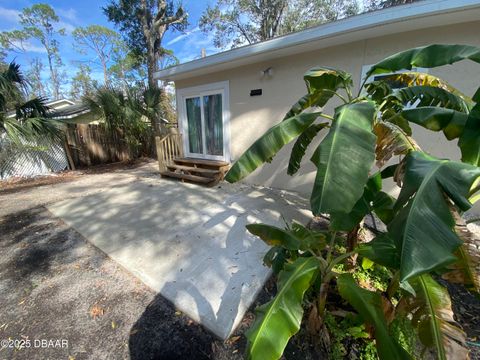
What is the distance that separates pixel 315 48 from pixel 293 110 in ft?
9.69

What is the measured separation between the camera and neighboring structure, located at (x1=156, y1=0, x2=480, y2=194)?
11.2 ft

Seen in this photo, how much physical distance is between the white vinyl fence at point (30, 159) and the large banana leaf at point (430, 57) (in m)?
8.98

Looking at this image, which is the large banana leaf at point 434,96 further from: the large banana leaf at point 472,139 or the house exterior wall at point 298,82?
the house exterior wall at point 298,82

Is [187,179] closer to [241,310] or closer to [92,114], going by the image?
[241,310]

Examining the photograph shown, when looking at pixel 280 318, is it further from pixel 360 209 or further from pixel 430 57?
pixel 430 57

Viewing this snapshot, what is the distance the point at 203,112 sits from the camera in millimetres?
6832

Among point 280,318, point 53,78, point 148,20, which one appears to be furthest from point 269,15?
point 53,78

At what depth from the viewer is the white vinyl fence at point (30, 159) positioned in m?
7.07

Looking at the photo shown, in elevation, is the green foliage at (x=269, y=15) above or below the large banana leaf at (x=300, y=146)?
above

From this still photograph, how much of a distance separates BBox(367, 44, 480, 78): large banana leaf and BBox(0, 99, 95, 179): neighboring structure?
891 centimetres

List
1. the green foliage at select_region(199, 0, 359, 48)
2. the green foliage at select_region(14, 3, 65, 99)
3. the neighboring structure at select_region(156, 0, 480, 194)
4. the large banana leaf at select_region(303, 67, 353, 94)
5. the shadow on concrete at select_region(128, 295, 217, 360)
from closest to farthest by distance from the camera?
the shadow on concrete at select_region(128, 295, 217, 360)
the large banana leaf at select_region(303, 67, 353, 94)
the neighboring structure at select_region(156, 0, 480, 194)
the green foliage at select_region(199, 0, 359, 48)
the green foliage at select_region(14, 3, 65, 99)

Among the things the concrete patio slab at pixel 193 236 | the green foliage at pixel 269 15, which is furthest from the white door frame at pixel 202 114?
the green foliage at pixel 269 15

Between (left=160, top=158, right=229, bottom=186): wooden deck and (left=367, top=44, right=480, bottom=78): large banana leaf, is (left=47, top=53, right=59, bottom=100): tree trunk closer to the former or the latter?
(left=160, top=158, right=229, bottom=186): wooden deck

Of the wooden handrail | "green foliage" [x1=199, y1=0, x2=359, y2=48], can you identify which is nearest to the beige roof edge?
the wooden handrail
